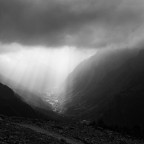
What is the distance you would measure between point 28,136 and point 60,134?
9.80 m

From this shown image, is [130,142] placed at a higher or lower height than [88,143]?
higher

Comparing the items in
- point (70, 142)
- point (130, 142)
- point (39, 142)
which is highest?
point (130, 142)

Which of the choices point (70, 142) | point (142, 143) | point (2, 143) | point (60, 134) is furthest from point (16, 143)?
point (142, 143)

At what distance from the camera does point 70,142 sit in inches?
1506

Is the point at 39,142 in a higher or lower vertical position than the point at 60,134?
lower

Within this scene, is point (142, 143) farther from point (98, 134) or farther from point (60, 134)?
point (60, 134)

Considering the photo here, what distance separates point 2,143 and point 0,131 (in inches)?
280

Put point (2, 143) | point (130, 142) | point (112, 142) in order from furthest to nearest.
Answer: point (130, 142)
point (112, 142)
point (2, 143)

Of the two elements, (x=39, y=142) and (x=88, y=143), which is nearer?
(x=39, y=142)

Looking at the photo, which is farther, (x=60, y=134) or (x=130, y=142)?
(x=130, y=142)

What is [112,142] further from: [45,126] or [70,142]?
[45,126]

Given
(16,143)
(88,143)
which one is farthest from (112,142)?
(16,143)

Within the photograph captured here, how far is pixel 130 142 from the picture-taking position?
45.8 m

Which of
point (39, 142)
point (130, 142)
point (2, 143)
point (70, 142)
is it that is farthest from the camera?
point (130, 142)
